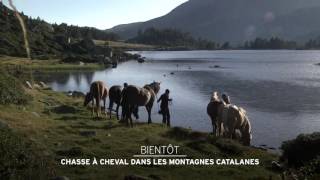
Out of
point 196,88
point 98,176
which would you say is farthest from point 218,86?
point 98,176

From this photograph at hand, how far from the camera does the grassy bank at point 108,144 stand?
1662 centimetres

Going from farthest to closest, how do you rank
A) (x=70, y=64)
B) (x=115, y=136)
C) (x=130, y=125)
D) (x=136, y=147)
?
(x=70, y=64), (x=130, y=125), (x=115, y=136), (x=136, y=147)

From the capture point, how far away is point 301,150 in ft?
69.6

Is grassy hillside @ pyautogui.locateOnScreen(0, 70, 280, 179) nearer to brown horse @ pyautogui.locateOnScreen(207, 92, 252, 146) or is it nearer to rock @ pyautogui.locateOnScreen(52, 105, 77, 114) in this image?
rock @ pyautogui.locateOnScreen(52, 105, 77, 114)

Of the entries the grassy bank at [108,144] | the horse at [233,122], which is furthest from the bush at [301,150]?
the horse at [233,122]

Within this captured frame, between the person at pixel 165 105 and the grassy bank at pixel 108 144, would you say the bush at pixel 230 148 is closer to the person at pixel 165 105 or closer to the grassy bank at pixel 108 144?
the grassy bank at pixel 108 144

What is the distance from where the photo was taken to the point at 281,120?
142 feet

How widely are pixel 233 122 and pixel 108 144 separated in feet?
28.1

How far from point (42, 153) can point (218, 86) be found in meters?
63.0

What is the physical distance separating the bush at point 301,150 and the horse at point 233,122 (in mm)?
4644

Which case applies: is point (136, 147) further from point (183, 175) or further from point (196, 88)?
point (196, 88)

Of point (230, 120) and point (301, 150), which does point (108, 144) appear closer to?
point (230, 120)

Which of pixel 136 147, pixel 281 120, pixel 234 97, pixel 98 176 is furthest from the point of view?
pixel 234 97

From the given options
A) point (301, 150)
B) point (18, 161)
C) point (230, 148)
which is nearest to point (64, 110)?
point (230, 148)
